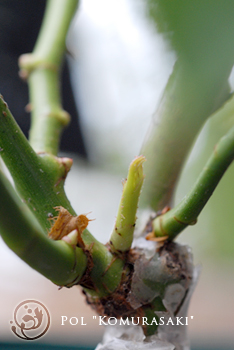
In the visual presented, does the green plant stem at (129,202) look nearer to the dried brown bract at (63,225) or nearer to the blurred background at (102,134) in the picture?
the dried brown bract at (63,225)

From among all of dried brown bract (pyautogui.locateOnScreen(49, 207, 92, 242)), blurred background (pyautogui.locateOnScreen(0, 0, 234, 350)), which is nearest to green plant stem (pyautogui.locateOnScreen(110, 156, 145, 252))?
dried brown bract (pyautogui.locateOnScreen(49, 207, 92, 242))

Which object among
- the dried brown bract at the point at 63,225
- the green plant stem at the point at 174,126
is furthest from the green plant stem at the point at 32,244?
the green plant stem at the point at 174,126

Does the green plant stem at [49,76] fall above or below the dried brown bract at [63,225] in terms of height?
above

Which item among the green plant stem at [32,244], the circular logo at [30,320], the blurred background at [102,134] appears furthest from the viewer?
the blurred background at [102,134]

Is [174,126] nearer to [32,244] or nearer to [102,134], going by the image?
[32,244]

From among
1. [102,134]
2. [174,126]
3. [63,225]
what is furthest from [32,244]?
[102,134]

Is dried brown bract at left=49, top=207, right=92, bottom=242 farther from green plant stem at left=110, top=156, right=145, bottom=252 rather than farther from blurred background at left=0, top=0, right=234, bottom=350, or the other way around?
blurred background at left=0, top=0, right=234, bottom=350

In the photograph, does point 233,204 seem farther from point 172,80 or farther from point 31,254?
point 31,254
